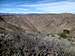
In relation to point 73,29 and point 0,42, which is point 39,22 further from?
point 0,42

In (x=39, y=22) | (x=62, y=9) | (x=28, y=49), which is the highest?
(x=62, y=9)

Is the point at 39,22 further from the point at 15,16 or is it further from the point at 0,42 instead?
the point at 0,42

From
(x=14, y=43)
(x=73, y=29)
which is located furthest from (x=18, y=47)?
(x=73, y=29)

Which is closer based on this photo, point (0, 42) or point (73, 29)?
point (73, 29)

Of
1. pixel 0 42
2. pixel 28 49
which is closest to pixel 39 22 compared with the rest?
pixel 28 49

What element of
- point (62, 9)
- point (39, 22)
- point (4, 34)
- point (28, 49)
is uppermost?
point (62, 9)

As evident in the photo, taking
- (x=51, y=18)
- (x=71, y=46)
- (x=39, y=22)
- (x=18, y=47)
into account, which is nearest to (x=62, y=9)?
(x=51, y=18)

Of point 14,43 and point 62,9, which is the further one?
point 14,43

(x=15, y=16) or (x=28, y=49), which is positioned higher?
(x=15, y=16)

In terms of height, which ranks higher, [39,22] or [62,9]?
[62,9]
